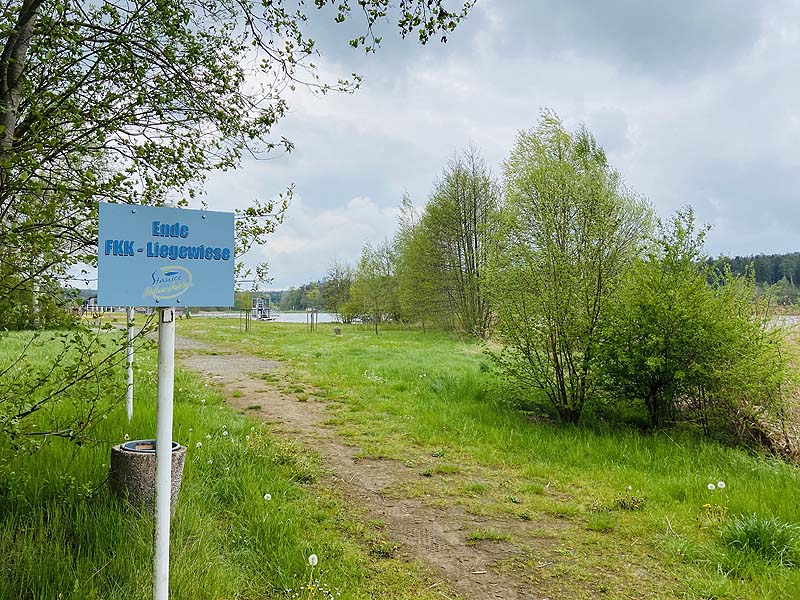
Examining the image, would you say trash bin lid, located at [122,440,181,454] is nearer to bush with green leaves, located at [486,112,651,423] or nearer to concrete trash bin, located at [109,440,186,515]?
concrete trash bin, located at [109,440,186,515]

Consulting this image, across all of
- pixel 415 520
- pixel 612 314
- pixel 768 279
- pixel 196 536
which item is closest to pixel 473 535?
pixel 415 520

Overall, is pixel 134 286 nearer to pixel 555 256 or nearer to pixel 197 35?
pixel 197 35

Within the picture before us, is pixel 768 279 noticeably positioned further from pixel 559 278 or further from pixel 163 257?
pixel 163 257

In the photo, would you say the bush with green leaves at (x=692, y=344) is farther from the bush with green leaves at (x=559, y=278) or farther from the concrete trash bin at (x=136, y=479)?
the concrete trash bin at (x=136, y=479)

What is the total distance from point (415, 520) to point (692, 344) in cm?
487

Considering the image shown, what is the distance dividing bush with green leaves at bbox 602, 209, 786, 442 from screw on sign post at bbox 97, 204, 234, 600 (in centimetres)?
640

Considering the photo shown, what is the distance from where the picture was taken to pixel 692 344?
725 cm

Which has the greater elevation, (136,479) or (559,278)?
(559,278)

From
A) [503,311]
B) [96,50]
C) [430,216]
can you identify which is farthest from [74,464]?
[430,216]

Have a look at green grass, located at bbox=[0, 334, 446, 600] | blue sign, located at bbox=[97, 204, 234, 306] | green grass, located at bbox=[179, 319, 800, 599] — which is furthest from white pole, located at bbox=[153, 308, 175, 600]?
green grass, located at bbox=[179, 319, 800, 599]

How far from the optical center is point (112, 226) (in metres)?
2.57

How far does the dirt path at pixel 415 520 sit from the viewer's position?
373 centimetres

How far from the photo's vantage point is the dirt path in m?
3.73

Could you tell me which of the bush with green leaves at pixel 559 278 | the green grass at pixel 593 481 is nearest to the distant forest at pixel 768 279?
the bush with green leaves at pixel 559 278
